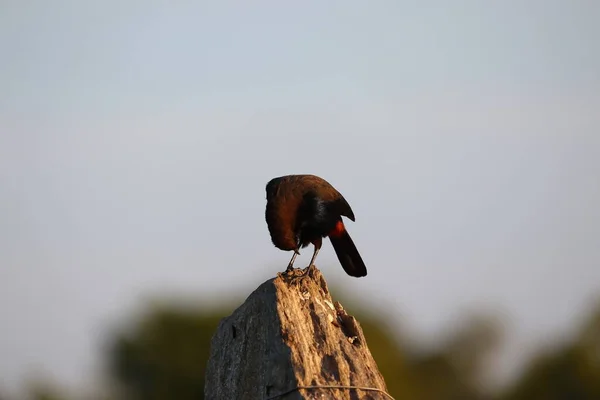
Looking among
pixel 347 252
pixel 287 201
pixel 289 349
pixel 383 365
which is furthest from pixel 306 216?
pixel 383 365

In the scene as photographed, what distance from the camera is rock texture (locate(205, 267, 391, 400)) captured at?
560 centimetres

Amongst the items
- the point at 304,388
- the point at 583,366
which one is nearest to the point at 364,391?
the point at 304,388

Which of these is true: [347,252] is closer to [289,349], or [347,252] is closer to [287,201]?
[287,201]

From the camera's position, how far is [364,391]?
579 cm

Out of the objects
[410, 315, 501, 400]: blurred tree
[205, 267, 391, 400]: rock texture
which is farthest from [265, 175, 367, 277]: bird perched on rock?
[410, 315, 501, 400]: blurred tree

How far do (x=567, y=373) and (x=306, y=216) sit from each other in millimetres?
Result: 10283

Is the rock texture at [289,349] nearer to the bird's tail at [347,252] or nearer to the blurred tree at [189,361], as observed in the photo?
the bird's tail at [347,252]

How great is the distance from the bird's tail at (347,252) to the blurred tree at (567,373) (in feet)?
28.1

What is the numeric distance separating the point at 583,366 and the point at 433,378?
120 inches

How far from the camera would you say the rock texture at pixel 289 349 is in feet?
18.4

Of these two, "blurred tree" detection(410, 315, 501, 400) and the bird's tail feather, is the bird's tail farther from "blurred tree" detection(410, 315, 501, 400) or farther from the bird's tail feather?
"blurred tree" detection(410, 315, 501, 400)

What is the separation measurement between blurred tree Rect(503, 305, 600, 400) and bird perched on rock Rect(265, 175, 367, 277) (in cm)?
865

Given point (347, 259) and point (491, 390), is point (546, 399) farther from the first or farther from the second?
point (347, 259)

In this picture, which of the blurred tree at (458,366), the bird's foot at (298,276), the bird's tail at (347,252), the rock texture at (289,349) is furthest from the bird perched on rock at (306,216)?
the blurred tree at (458,366)
